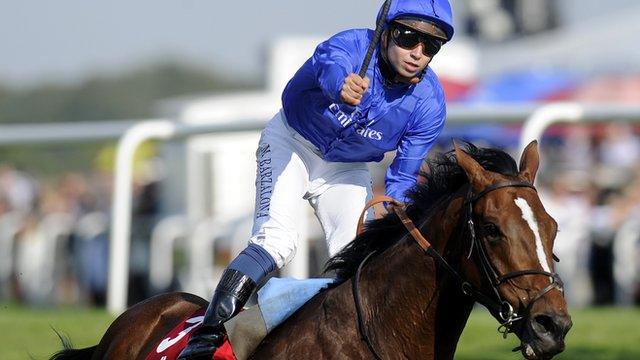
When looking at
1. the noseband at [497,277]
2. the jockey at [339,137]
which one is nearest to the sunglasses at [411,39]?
the jockey at [339,137]

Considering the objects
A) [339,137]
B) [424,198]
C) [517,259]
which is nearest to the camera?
[517,259]

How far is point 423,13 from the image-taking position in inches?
191

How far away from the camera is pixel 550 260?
4047mm

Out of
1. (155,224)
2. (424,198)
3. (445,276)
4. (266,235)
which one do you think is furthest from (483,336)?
(155,224)

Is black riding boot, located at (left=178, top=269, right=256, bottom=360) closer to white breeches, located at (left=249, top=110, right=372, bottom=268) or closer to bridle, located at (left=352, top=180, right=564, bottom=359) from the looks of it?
white breeches, located at (left=249, top=110, right=372, bottom=268)

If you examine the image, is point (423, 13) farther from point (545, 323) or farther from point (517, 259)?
point (545, 323)

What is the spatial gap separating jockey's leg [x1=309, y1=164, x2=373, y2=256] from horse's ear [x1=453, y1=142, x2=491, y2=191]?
1.02 meters

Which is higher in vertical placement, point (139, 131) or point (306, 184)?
point (306, 184)

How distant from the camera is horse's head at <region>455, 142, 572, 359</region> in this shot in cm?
393

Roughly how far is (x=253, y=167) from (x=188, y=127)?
6.18 ft

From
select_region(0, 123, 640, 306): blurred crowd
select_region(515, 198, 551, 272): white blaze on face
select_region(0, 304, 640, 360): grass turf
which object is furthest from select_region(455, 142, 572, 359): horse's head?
select_region(0, 123, 640, 306): blurred crowd

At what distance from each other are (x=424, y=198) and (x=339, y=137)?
727 mm

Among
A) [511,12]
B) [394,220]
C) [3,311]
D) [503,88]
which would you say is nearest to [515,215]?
[394,220]

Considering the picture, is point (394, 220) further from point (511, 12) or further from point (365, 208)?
point (511, 12)
